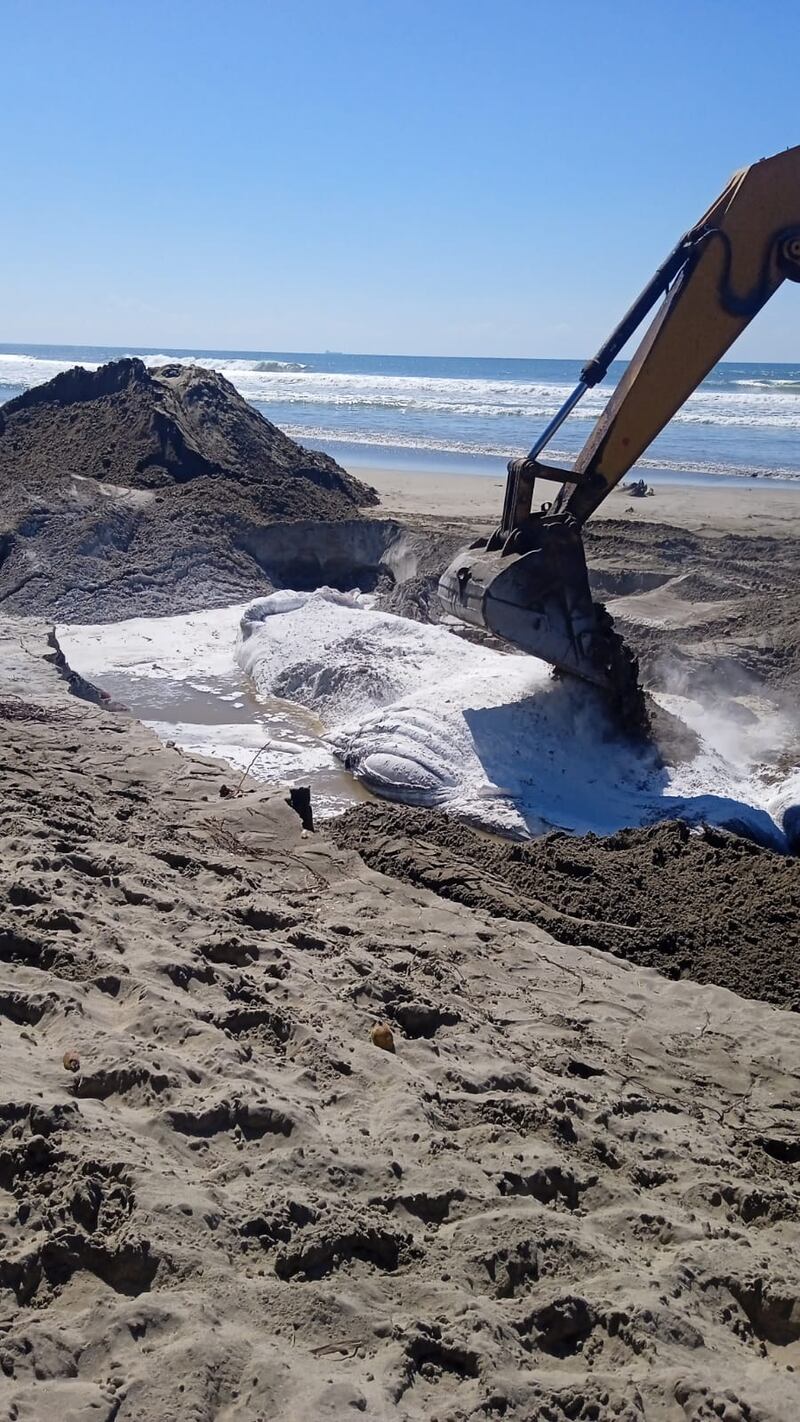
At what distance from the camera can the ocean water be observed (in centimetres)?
2633

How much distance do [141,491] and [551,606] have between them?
833 cm

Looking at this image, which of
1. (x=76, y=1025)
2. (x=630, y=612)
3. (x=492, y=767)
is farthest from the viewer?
(x=630, y=612)

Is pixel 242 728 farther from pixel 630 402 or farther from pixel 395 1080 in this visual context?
pixel 395 1080

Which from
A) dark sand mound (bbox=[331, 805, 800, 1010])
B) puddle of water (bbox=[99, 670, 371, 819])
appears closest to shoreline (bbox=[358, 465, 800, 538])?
puddle of water (bbox=[99, 670, 371, 819])

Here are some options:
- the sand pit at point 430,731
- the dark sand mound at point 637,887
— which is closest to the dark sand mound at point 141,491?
the sand pit at point 430,731

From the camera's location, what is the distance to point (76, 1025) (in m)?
3.41

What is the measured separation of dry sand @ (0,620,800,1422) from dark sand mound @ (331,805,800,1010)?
306 millimetres

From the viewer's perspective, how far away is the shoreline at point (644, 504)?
16.7 metres

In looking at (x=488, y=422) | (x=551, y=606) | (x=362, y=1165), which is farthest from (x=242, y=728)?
(x=488, y=422)

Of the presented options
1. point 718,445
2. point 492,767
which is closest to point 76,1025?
point 492,767

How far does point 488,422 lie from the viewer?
128ft

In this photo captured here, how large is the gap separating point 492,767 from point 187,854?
9.19ft

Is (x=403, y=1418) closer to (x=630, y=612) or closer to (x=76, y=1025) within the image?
(x=76, y=1025)

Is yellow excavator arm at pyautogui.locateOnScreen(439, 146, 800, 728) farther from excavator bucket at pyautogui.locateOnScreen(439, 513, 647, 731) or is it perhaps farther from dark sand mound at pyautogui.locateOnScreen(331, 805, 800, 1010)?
dark sand mound at pyautogui.locateOnScreen(331, 805, 800, 1010)
